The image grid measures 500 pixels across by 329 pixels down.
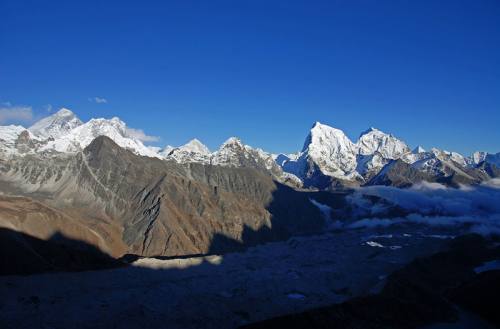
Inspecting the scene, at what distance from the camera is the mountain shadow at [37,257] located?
93.2 meters

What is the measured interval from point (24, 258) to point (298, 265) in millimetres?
87329

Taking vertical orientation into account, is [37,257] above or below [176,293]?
above

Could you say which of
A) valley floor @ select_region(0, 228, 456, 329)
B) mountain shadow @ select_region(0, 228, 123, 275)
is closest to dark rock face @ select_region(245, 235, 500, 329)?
valley floor @ select_region(0, 228, 456, 329)

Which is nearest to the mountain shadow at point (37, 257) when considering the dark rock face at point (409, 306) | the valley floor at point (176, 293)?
the valley floor at point (176, 293)

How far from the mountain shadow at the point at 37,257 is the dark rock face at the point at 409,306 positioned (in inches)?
1723

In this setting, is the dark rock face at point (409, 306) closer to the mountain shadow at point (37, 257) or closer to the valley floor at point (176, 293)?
the valley floor at point (176, 293)

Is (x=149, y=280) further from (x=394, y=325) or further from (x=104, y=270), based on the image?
(x=394, y=325)

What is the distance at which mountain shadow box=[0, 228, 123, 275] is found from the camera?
93250mm

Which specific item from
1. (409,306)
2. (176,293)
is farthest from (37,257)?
(409,306)

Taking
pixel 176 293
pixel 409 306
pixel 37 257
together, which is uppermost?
pixel 37 257

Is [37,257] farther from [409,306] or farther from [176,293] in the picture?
[409,306]

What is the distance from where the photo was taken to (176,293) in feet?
325

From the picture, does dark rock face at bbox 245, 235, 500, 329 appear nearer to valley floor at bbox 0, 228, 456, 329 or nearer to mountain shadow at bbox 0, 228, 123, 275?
valley floor at bbox 0, 228, 456, 329

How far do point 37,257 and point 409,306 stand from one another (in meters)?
70.9
